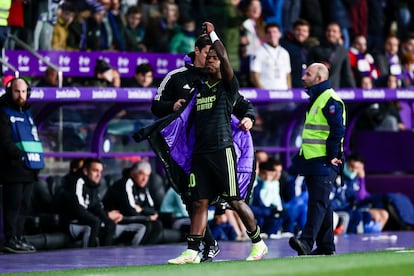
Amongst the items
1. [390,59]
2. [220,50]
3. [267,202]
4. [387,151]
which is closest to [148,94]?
[267,202]

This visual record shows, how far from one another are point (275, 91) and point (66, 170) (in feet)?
9.98

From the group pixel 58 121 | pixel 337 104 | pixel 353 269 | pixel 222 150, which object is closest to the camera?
pixel 353 269

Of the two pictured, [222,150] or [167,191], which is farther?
[167,191]

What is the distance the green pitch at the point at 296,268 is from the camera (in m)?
10.7

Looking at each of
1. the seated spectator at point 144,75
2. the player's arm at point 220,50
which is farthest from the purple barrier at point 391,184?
the player's arm at point 220,50

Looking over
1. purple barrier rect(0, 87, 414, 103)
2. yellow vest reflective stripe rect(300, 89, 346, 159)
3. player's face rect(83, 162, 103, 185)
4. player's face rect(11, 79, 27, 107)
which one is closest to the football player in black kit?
yellow vest reflective stripe rect(300, 89, 346, 159)

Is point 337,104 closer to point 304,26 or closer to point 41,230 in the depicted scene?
point 41,230

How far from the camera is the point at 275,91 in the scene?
19469 mm

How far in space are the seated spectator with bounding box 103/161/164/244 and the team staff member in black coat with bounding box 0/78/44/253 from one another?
1.81m

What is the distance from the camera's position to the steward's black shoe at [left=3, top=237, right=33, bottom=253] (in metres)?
16.1

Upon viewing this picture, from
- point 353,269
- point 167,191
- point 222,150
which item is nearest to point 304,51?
point 167,191

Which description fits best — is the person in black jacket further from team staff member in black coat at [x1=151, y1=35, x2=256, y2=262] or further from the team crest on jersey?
the team crest on jersey

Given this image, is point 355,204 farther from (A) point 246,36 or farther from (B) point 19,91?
(B) point 19,91

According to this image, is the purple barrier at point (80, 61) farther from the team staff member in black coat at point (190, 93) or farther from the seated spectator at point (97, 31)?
the team staff member in black coat at point (190, 93)
